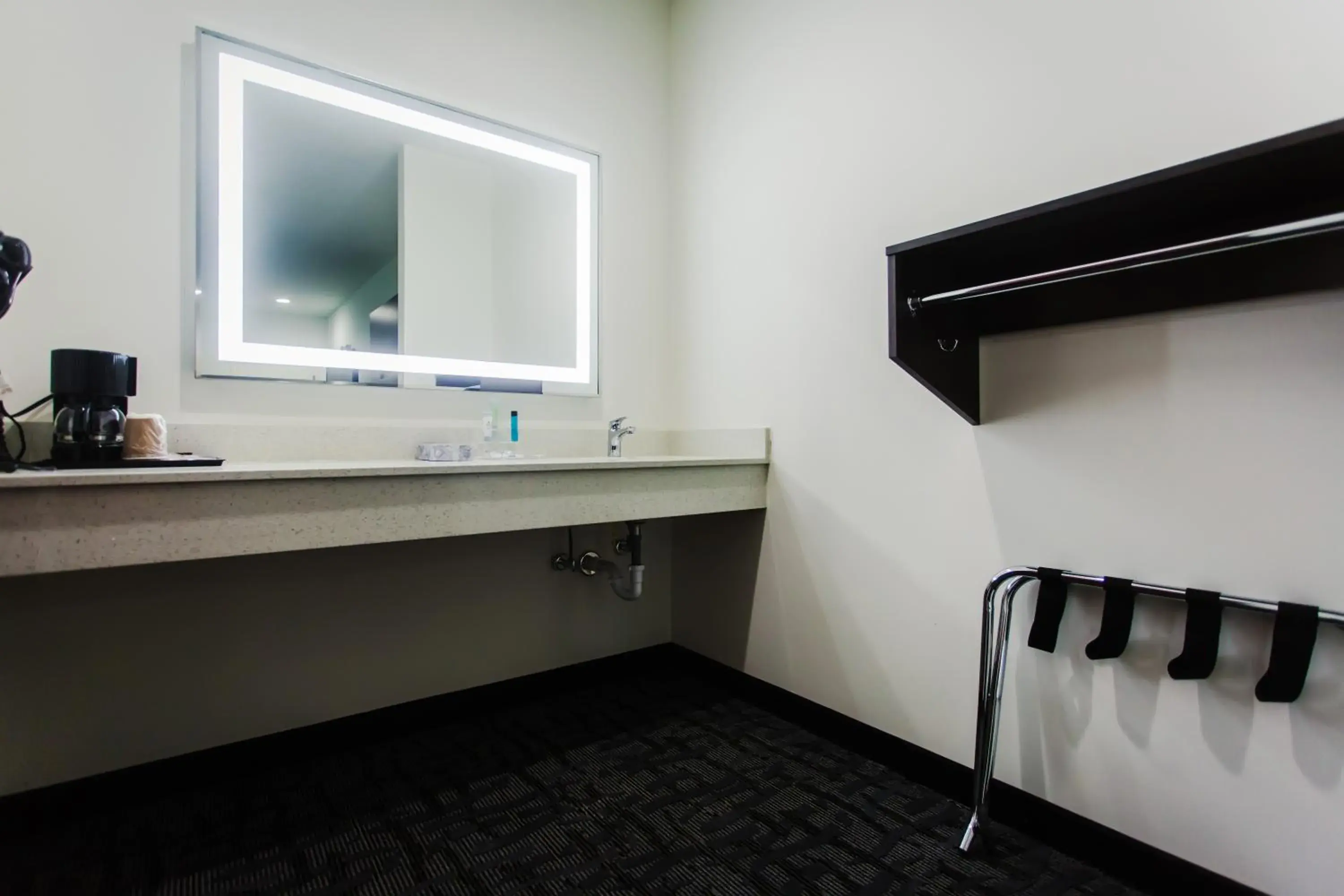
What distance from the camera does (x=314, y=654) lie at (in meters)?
1.85

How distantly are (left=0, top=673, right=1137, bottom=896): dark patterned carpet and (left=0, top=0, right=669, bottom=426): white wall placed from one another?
1.00 meters

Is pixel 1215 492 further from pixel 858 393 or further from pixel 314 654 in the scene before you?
pixel 314 654

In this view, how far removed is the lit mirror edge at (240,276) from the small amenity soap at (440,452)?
0.24 meters

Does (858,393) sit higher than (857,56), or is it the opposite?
(857,56)

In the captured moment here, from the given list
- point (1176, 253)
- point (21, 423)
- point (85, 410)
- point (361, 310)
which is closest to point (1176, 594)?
point (1176, 253)

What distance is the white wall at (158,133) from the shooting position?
4.87 ft

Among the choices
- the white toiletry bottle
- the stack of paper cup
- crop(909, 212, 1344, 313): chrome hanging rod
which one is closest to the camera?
crop(909, 212, 1344, 313): chrome hanging rod

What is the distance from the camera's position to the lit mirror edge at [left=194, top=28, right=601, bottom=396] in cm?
166

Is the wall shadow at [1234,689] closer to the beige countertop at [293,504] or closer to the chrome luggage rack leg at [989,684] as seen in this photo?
the chrome luggage rack leg at [989,684]

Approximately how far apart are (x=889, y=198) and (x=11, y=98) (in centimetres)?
217

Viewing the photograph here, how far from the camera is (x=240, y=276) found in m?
1.73

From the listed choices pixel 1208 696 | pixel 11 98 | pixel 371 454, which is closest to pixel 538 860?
pixel 371 454

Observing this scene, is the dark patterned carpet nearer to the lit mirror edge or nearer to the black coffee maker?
the black coffee maker

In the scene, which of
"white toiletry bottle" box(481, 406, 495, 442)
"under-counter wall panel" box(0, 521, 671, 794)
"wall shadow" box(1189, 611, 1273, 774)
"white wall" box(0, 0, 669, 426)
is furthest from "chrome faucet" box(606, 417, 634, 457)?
"wall shadow" box(1189, 611, 1273, 774)
